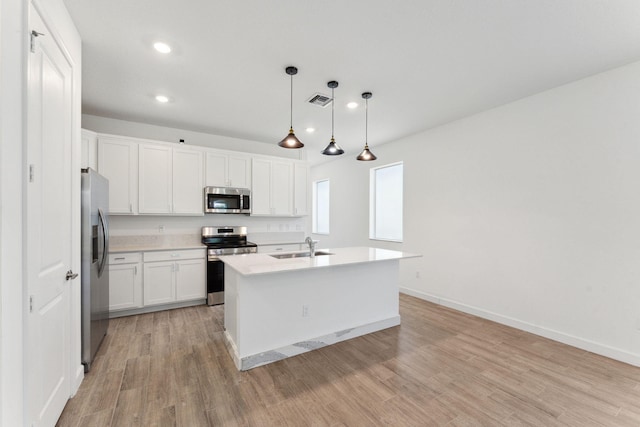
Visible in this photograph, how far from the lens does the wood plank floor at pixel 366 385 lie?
1917 millimetres

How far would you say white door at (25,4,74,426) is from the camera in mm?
A: 1439

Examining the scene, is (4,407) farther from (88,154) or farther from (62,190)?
(88,154)

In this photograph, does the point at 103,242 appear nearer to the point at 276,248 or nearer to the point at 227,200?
the point at 227,200

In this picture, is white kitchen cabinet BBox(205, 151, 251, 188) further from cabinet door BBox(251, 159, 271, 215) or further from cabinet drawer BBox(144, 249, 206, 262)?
cabinet drawer BBox(144, 249, 206, 262)

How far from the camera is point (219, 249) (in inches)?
170

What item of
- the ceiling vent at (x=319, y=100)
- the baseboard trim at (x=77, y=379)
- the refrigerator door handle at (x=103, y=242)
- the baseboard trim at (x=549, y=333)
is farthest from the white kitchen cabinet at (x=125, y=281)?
the baseboard trim at (x=549, y=333)

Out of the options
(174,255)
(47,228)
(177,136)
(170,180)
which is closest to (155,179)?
(170,180)

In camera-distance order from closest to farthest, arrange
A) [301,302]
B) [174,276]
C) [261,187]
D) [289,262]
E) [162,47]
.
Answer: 1. [162,47]
2. [289,262]
3. [301,302]
4. [174,276]
5. [261,187]

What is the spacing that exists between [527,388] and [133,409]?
10.1ft

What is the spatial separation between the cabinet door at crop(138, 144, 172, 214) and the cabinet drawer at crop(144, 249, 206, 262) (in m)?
0.67

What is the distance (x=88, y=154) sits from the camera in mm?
3594

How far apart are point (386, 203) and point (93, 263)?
15.6 ft

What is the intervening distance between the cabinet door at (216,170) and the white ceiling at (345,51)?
2.82 feet

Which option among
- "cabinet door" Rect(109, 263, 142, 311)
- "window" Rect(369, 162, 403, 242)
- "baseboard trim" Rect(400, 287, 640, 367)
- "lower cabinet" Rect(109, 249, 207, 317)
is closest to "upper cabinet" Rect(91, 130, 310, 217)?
"lower cabinet" Rect(109, 249, 207, 317)
